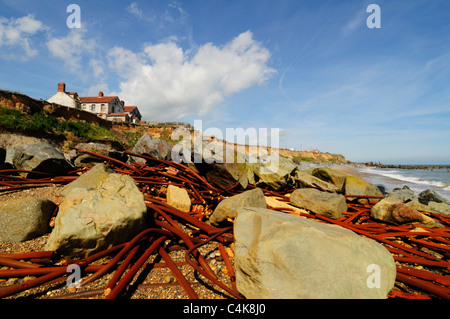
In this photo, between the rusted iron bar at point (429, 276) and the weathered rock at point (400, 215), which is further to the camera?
the weathered rock at point (400, 215)

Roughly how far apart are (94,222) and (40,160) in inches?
134

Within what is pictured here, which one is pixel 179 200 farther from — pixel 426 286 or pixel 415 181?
pixel 415 181

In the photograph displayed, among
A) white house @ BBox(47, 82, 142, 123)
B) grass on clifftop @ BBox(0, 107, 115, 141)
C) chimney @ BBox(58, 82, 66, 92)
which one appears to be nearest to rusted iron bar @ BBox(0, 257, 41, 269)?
grass on clifftop @ BBox(0, 107, 115, 141)

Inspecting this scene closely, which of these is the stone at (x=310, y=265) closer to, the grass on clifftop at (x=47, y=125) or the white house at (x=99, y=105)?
the grass on clifftop at (x=47, y=125)

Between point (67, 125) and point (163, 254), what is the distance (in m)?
30.7

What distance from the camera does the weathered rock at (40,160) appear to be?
155 inches

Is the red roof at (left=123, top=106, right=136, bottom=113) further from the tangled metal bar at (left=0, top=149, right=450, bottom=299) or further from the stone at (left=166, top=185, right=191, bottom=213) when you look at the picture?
the stone at (left=166, top=185, right=191, bottom=213)

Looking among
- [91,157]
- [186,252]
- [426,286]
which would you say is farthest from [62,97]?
[426,286]

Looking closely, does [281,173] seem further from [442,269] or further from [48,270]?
[48,270]

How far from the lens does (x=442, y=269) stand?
2133 mm

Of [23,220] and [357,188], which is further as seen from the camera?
[357,188]

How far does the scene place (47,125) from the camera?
71.9ft

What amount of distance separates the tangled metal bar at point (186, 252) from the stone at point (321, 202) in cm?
22

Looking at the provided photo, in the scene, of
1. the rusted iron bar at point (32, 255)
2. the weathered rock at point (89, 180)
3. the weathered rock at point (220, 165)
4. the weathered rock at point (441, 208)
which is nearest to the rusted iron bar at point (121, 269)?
the rusted iron bar at point (32, 255)
